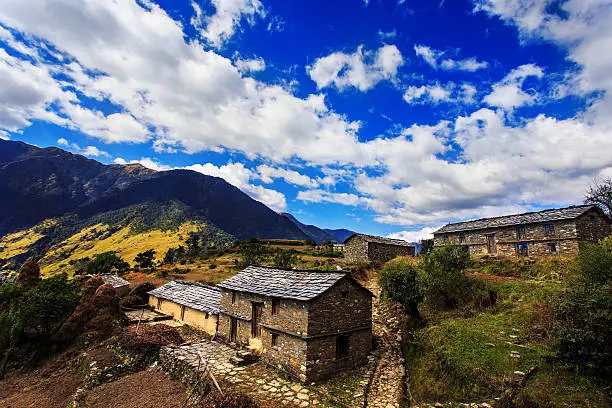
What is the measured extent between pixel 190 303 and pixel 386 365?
18.0m

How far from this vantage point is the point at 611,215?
33719mm

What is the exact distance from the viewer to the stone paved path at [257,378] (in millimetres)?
13023

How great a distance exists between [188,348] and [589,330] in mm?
20761

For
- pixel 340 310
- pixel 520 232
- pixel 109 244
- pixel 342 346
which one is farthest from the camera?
pixel 109 244

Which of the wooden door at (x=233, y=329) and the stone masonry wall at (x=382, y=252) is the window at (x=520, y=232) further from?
the wooden door at (x=233, y=329)

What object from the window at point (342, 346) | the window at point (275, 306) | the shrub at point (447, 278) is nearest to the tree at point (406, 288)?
the shrub at point (447, 278)

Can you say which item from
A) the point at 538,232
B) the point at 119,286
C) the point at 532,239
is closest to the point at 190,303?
the point at 119,286

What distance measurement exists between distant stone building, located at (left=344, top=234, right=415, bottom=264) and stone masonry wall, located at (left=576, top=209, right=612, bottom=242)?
21.7m

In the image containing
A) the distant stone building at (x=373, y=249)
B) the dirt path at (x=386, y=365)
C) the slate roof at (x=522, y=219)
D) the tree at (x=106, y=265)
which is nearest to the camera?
the dirt path at (x=386, y=365)

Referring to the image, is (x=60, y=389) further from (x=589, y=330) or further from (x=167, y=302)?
(x=589, y=330)

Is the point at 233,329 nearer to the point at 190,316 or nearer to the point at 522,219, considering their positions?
the point at 190,316

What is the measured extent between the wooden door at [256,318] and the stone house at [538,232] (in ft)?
98.5

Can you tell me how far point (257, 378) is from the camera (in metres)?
15.0

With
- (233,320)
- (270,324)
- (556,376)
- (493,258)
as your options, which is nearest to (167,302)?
(233,320)
